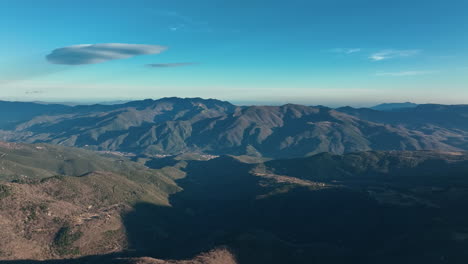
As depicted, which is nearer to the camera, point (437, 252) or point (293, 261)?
point (437, 252)

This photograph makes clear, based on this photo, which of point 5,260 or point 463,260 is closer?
point 463,260

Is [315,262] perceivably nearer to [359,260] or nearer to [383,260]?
[359,260]

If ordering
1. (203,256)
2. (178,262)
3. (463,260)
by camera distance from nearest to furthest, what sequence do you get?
(463,260) < (178,262) < (203,256)

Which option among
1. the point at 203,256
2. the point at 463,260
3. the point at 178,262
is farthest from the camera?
the point at 203,256

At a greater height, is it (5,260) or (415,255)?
(415,255)

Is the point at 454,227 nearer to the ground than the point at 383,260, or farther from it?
farther from it

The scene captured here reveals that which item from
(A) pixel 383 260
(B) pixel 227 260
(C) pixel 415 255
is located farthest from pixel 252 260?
(C) pixel 415 255

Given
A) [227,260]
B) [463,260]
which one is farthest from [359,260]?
[227,260]

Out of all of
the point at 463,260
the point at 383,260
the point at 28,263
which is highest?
the point at 463,260

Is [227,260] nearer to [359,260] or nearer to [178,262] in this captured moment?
[178,262]
